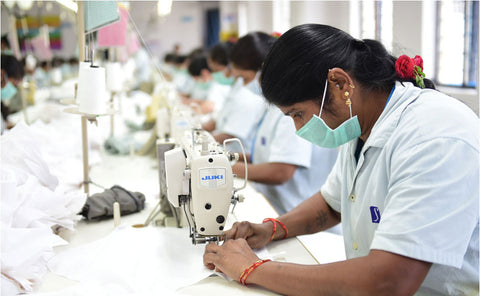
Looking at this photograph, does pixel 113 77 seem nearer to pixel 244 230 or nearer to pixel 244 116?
pixel 244 116

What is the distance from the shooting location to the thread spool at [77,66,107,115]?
1.76m

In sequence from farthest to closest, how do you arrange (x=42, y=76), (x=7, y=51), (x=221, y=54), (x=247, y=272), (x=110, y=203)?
(x=42, y=76), (x=221, y=54), (x=7, y=51), (x=110, y=203), (x=247, y=272)

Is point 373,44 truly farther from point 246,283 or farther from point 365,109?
point 246,283

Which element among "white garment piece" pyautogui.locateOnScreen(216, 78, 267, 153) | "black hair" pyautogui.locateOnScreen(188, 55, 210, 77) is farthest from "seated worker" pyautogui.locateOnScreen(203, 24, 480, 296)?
"black hair" pyautogui.locateOnScreen(188, 55, 210, 77)

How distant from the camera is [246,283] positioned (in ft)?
3.99

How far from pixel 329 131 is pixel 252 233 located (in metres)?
0.42

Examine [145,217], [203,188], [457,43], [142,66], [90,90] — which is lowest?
[145,217]

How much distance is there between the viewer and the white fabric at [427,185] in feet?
3.31

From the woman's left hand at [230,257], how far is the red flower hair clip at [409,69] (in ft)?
2.17

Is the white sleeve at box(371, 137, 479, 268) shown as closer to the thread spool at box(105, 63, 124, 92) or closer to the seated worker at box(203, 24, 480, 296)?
the seated worker at box(203, 24, 480, 296)

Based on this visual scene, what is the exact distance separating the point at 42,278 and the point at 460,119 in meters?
1.19

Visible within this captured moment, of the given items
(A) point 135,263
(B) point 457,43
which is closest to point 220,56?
(B) point 457,43

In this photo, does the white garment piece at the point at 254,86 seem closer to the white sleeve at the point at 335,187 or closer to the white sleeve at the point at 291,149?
the white sleeve at the point at 291,149

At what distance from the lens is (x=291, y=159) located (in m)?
2.42
